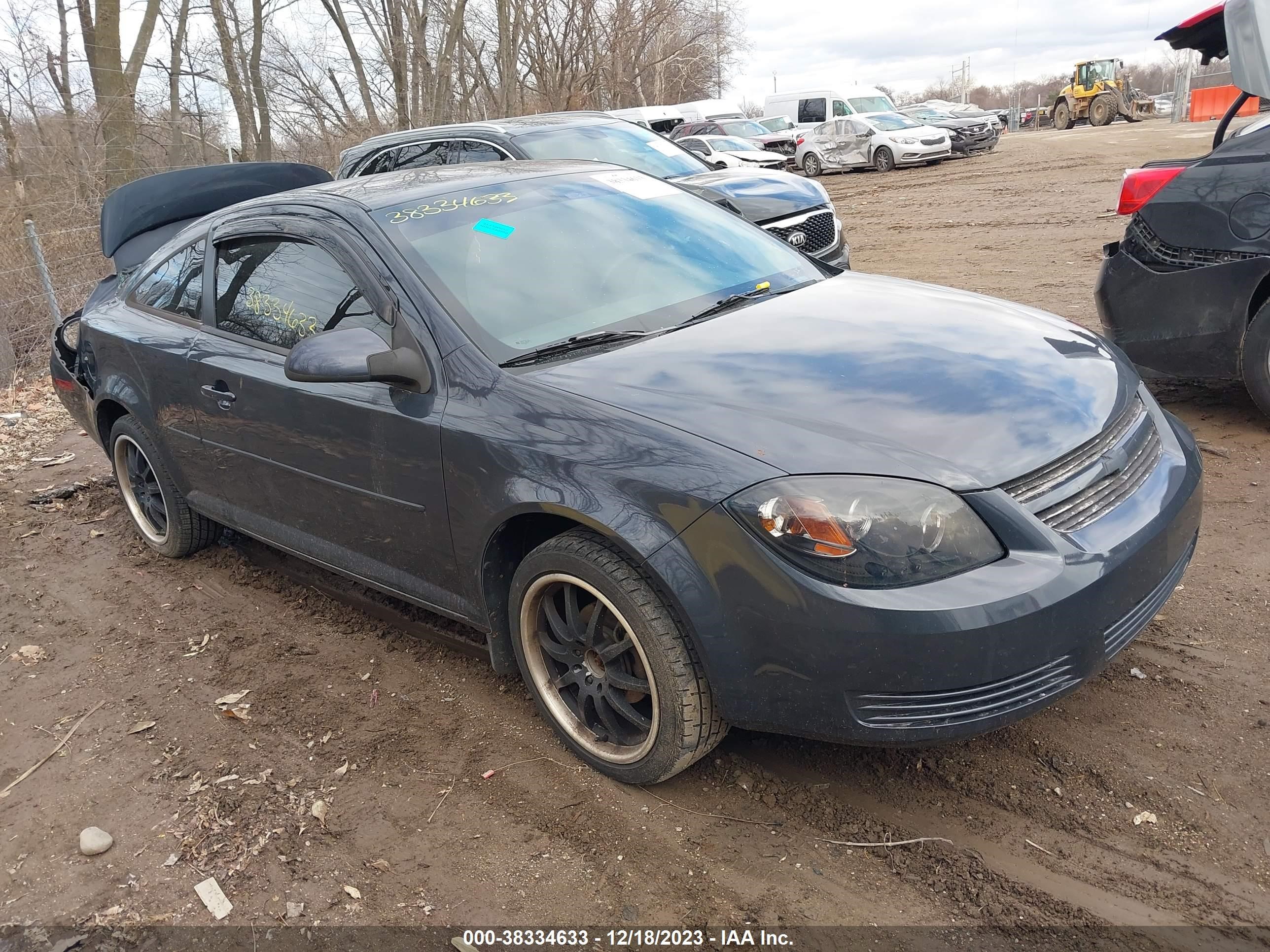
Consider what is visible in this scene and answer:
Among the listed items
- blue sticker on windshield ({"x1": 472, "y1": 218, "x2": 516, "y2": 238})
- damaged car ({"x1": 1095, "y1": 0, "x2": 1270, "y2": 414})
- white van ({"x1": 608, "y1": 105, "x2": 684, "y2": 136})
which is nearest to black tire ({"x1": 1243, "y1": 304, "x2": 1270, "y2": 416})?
damaged car ({"x1": 1095, "y1": 0, "x2": 1270, "y2": 414})

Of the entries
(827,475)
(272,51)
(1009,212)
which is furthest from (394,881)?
(272,51)

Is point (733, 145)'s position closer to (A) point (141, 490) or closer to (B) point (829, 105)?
(B) point (829, 105)

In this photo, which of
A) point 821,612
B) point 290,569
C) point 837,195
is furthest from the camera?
point 837,195

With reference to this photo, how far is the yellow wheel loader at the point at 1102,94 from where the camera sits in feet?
117

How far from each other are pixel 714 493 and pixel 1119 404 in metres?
1.31

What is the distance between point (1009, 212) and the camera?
13.8 meters

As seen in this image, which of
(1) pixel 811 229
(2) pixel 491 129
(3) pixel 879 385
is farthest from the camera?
(2) pixel 491 129

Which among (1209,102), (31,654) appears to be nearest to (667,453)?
(31,654)

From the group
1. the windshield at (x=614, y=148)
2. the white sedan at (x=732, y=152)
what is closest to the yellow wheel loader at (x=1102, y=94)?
the white sedan at (x=732, y=152)

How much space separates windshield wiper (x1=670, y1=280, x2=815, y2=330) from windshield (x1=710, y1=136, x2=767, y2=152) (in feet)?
56.2

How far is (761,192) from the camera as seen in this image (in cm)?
847

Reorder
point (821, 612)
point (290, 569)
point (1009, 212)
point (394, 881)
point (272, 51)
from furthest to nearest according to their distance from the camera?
point (272, 51) → point (1009, 212) → point (290, 569) → point (394, 881) → point (821, 612)

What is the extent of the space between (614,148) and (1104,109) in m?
33.5

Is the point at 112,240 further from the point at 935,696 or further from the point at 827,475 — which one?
the point at 935,696
